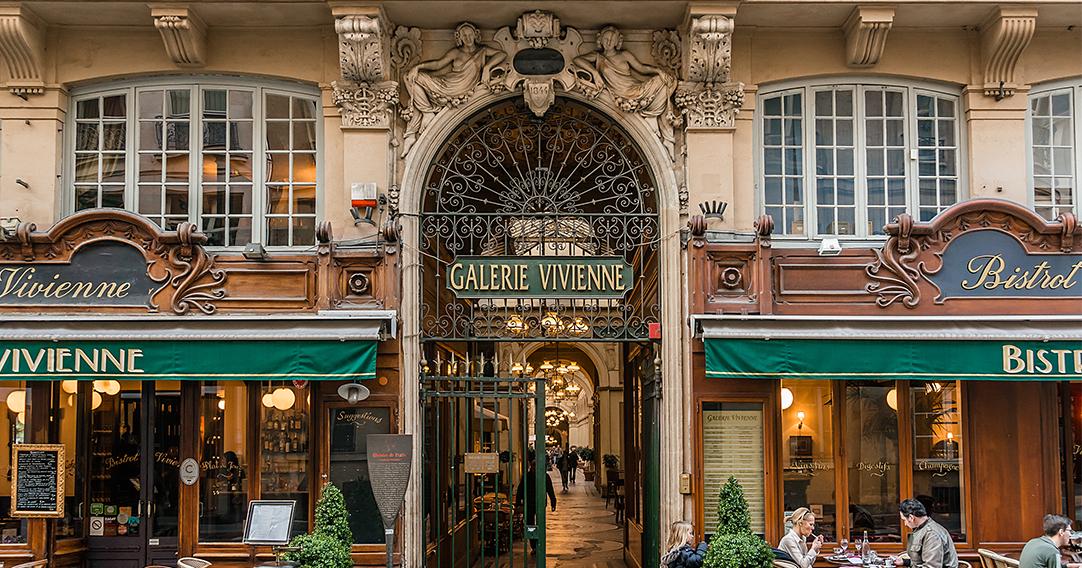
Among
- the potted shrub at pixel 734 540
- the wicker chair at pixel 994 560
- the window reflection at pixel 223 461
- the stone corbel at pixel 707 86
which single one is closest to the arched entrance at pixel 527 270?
the stone corbel at pixel 707 86

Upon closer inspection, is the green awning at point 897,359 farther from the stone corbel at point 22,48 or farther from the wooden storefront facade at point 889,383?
the stone corbel at point 22,48

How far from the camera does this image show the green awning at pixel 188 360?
11.7 metres

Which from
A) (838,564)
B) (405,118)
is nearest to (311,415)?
(405,118)

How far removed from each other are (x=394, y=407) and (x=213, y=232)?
2.96 metres

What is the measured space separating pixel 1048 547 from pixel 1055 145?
18.8 feet

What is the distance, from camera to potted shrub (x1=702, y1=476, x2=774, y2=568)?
35.9 ft

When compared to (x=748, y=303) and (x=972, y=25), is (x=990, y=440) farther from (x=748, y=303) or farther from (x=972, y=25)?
(x=972, y=25)

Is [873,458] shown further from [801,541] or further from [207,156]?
[207,156]

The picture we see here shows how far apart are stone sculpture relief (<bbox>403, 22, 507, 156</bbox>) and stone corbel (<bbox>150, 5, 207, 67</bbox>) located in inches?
90.7

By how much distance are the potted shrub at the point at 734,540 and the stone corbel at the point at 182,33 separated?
7.43 metres

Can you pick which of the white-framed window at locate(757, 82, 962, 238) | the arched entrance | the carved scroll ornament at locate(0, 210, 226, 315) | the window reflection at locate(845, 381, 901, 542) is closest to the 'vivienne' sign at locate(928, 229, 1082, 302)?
the white-framed window at locate(757, 82, 962, 238)

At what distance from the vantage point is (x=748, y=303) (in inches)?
485

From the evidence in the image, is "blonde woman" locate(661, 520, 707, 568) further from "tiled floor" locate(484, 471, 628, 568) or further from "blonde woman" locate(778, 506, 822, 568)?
"tiled floor" locate(484, 471, 628, 568)

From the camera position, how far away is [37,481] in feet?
40.5
